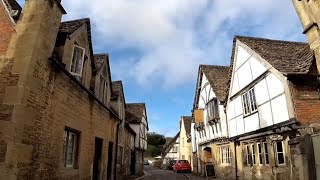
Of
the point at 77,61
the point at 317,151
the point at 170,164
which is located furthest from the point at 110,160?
the point at 170,164

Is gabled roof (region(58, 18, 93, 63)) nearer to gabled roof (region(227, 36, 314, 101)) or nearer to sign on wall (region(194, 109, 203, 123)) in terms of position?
gabled roof (region(227, 36, 314, 101))

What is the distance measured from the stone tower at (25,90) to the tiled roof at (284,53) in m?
9.87

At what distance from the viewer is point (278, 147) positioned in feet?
45.4

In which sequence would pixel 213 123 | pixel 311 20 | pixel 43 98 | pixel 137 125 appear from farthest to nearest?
pixel 137 125 < pixel 213 123 < pixel 311 20 < pixel 43 98

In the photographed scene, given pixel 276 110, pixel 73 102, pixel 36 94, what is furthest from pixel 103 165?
pixel 276 110

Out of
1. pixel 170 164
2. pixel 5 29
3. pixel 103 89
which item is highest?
pixel 5 29

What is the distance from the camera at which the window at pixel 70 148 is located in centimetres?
984

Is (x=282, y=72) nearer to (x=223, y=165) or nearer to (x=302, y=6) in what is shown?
(x=302, y=6)

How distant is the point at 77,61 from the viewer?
1048 cm

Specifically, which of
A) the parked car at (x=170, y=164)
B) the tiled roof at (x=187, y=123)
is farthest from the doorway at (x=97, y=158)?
the parked car at (x=170, y=164)

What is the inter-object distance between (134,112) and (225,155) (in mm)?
17378

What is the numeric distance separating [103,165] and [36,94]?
812 centimetres

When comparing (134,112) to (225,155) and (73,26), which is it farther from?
(73,26)

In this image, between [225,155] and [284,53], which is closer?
[284,53]
